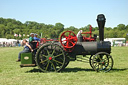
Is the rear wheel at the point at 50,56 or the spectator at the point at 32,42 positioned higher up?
the spectator at the point at 32,42

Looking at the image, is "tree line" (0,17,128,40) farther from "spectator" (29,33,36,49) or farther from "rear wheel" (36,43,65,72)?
"rear wheel" (36,43,65,72)

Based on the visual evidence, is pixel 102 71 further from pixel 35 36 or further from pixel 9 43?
pixel 9 43

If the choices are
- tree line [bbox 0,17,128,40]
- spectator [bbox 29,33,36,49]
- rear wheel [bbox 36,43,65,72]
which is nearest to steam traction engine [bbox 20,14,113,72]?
rear wheel [bbox 36,43,65,72]

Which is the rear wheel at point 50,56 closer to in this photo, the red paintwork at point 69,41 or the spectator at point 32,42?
the red paintwork at point 69,41

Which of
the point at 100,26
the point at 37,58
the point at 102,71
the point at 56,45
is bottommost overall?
the point at 102,71

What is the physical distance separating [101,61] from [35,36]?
349 cm

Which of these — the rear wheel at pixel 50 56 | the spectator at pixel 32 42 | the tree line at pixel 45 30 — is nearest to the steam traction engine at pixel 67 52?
the rear wheel at pixel 50 56

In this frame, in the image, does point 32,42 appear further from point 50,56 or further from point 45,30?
point 45,30

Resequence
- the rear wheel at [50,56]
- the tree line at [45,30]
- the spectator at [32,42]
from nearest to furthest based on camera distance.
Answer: the rear wheel at [50,56], the spectator at [32,42], the tree line at [45,30]

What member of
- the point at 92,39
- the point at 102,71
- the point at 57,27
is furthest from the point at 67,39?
the point at 57,27

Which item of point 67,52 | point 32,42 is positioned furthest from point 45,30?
point 67,52

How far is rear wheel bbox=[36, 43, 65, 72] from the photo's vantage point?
948 cm

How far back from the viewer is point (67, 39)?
9578mm

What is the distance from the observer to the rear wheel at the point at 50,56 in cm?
948
